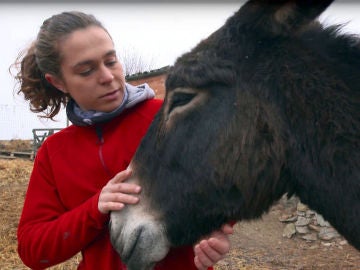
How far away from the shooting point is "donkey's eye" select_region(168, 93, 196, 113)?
6.84 feet

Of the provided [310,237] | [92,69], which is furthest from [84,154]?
[310,237]

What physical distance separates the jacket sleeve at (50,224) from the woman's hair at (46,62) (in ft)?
1.11

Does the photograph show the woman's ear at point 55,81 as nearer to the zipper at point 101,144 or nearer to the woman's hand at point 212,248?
the zipper at point 101,144

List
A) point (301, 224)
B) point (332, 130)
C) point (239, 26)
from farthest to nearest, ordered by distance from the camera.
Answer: point (301, 224), point (239, 26), point (332, 130)

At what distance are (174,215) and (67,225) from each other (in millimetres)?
545

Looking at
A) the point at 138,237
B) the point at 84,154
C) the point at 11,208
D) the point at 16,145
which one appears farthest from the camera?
the point at 16,145

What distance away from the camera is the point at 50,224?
7.31 ft

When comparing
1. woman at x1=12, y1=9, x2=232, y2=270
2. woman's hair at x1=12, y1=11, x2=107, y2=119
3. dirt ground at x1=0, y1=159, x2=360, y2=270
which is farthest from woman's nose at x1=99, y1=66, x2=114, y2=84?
dirt ground at x1=0, y1=159, x2=360, y2=270

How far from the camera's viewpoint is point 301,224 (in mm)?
8477

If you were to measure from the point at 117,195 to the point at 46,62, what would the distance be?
0.87 m

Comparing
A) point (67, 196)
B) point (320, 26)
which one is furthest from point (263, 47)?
point (67, 196)

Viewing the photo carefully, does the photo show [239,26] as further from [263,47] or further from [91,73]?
[91,73]

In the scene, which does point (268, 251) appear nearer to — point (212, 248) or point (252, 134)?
point (212, 248)

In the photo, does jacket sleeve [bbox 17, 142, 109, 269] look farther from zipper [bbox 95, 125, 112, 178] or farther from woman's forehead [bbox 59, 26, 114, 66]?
woman's forehead [bbox 59, 26, 114, 66]
